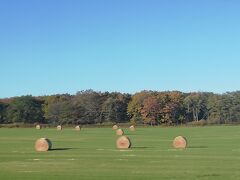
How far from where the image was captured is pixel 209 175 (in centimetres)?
1933

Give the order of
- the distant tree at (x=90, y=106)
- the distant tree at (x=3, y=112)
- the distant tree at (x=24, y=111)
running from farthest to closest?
the distant tree at (x=90, y=106) → the distant tree at (x=24, y=111) → the distant tree at (x=3, y=112)

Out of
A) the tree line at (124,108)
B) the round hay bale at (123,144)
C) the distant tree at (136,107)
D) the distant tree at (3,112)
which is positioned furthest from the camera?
the distant tree at (136,107)

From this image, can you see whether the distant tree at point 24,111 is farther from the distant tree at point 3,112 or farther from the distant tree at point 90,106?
the distant tree at point 90,106

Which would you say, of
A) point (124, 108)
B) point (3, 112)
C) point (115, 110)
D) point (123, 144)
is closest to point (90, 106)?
point (115, 110)

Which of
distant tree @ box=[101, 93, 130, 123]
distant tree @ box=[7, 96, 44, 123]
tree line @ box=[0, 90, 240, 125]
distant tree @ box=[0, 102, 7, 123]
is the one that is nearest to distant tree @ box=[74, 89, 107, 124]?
tree line @ box=[0, 90, 240, 125]

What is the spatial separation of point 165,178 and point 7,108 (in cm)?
11925

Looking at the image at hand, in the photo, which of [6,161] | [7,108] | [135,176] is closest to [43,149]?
[6,161]

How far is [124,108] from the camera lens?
14825 cm

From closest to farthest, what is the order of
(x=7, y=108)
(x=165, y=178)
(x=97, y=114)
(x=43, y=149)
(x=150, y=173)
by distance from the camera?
(x=165, y=178)
(x=150, y=173)
(x=43, y=149)
(x=7, y=108)
(x=97, y=114)

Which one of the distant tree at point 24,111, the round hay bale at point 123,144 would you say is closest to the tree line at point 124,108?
the distant tree at point 24,111

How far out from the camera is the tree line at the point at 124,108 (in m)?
136

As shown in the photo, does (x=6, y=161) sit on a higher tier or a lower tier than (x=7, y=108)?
lower

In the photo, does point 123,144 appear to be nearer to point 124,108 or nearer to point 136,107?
point 136,107

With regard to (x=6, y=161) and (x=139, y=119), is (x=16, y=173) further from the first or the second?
(x=139, y=119)
